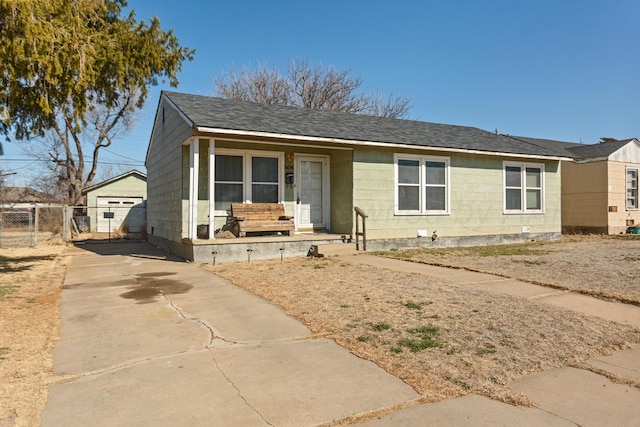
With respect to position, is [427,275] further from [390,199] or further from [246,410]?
[246,410]

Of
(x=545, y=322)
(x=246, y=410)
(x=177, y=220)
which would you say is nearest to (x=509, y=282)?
(x=545, y=322)

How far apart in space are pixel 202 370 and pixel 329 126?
9761 mm

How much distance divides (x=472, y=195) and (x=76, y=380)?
1275 cm

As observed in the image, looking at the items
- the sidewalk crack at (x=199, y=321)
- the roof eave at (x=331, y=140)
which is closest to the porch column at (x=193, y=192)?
the roof eave at (x=331, y=140)

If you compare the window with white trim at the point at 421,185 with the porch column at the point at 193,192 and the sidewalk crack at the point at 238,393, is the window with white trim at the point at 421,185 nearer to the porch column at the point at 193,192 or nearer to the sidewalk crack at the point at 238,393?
the porch column at the point at 193,192

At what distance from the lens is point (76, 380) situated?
3477 millimetres

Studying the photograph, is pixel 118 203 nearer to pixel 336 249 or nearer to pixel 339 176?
pixel 339 176

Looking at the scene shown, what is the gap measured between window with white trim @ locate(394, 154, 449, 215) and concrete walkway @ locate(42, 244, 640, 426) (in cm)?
747

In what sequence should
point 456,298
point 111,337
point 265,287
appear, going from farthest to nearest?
point 265,287 < point 456,298 < point 111,337

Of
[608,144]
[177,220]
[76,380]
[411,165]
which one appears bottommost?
[76,380]

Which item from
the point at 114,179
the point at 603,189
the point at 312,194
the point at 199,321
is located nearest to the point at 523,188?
the point at 603,189

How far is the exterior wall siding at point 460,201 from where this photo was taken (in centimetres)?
1236

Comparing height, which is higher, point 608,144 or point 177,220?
point 608,144

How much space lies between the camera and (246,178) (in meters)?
12.1
